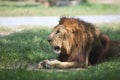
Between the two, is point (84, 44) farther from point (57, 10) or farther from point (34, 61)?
point (57, 10)

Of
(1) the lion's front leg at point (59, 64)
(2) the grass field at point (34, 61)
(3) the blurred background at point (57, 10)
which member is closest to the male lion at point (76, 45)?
(1) the lion's front leg at point (59, 64)

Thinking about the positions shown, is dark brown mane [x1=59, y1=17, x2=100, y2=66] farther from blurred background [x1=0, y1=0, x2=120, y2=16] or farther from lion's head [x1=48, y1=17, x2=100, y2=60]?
blurred background [x1=0, y1=0, x2=120, y2=16]

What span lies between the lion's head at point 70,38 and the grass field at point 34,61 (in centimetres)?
43

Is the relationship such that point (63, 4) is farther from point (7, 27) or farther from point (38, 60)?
point (38, 60)

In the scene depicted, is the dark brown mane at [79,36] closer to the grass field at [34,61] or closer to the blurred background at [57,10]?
the grass field at [34,61]

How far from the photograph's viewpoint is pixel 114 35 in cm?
1351

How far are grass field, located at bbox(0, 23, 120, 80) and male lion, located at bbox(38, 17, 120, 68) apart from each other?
252 millimetres

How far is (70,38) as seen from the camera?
919 centimetres

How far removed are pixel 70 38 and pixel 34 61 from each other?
4.10 feet

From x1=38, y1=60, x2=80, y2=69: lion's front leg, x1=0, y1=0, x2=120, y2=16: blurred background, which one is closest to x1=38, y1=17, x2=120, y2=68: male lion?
x1=38, y1=60, x2=80, y2=69: lion's front leg

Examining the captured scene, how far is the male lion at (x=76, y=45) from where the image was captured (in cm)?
912

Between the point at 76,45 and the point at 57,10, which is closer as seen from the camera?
the point at 76,45

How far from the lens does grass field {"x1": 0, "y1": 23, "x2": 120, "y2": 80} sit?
25.6 ft

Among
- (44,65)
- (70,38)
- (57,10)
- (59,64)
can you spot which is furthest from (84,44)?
(57,10)
